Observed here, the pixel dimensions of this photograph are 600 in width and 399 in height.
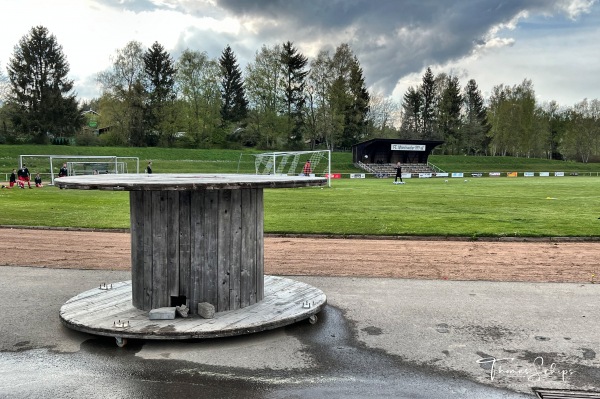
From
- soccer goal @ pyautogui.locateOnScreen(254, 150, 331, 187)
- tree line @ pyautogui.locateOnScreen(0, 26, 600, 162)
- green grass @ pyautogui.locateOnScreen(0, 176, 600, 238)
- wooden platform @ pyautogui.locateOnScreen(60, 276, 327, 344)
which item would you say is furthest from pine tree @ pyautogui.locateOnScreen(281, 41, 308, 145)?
wooden platform @ pyautogui.locateOnScreen(60, 276, 327, 344)

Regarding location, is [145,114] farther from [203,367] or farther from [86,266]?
[203,367]

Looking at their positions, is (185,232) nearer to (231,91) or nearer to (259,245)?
(259,245)

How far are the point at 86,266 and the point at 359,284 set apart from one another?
15.5 ft

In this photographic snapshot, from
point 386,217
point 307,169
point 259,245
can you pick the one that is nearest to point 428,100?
point 307,169

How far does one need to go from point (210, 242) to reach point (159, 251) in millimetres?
567

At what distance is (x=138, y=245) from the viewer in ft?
17.1

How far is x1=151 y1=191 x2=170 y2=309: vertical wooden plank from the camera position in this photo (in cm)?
507

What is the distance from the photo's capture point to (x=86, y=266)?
8.16m

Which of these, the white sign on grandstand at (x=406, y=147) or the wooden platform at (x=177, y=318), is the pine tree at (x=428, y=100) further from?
the wooden platform at (x=177, y=318)

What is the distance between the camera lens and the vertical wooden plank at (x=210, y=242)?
5.05 metres

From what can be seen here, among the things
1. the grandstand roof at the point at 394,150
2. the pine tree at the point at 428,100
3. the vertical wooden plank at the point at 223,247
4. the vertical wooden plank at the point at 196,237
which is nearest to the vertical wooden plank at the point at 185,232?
the vertical wooden plank at the point at 196,237

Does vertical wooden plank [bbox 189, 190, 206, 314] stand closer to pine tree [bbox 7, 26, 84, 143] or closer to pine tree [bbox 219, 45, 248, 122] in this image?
pine tree [bbox 7, 26, 84, 143]

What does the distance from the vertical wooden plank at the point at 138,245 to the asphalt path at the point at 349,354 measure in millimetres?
682

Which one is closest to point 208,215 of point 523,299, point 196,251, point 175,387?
point 196,251
